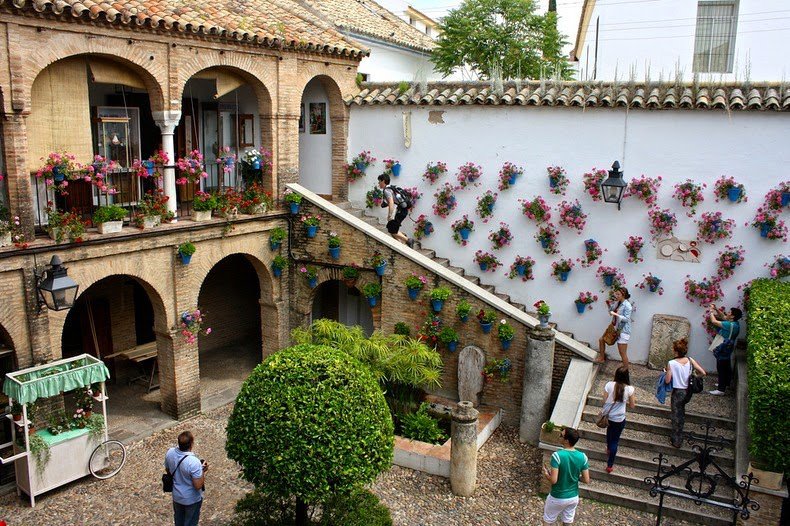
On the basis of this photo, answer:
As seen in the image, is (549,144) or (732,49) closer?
(549,144)

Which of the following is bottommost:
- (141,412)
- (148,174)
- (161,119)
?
(141,412)

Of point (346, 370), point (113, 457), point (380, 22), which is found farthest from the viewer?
point (380, 22)

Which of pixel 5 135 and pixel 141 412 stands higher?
pixel 5 135

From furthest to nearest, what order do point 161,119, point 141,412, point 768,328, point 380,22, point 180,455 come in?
point 380,22 < point 141,412 < point 161,119 < point 768,328 < point 180,455

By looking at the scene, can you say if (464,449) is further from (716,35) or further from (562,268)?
(716,35)

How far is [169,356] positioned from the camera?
13477 mm

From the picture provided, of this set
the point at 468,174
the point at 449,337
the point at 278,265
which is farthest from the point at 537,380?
the point at 278,265

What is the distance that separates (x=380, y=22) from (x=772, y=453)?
17.8 m

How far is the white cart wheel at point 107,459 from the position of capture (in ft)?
36.9

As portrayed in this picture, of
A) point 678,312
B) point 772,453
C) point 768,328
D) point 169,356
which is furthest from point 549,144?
point 169,356

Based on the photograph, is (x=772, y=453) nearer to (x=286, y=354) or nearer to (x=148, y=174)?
(x=286, y=354)

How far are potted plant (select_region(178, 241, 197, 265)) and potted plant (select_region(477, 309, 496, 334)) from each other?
5.61 meters

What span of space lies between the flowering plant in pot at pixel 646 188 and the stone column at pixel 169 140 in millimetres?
8774

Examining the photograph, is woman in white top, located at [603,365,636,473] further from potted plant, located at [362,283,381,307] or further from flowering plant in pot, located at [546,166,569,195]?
potted plant, located at [362,283,381,307]
